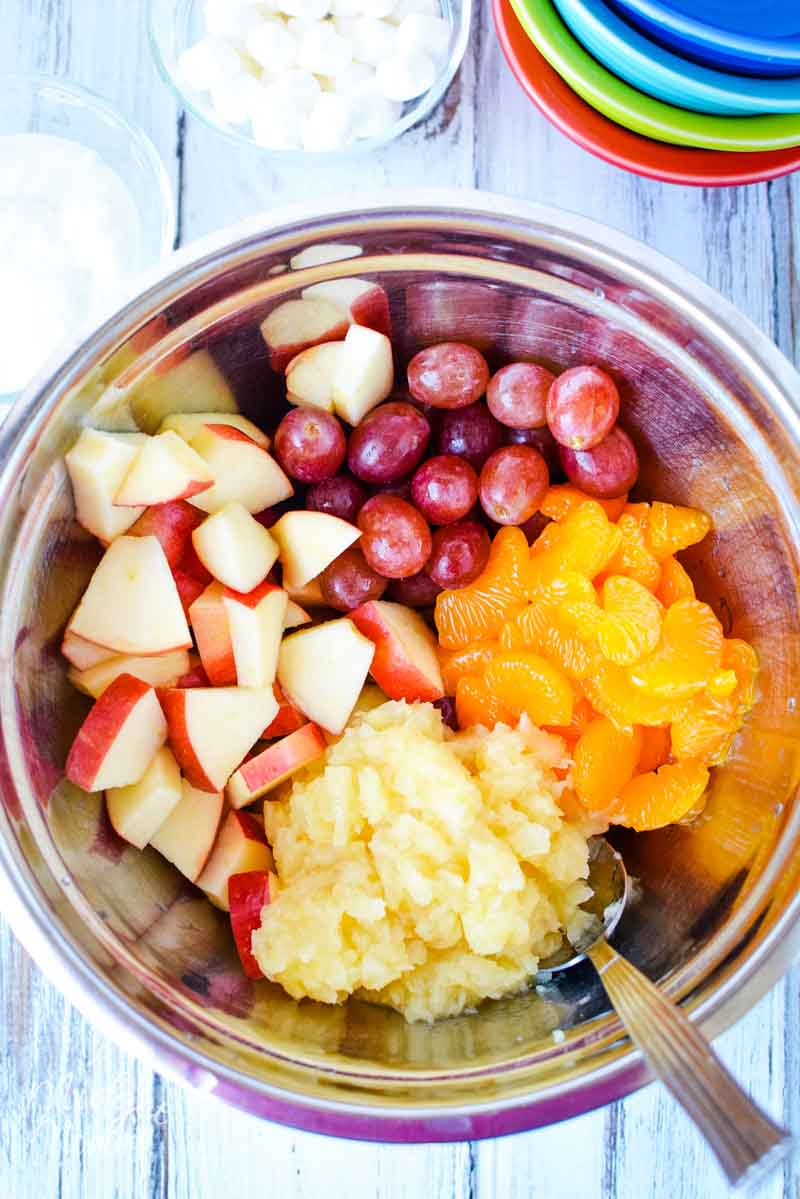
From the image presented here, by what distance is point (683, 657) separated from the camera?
1146 millimetres

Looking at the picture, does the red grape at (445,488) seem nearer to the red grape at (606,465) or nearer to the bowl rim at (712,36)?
the red grape at (606,465)

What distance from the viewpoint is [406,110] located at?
1.40 metres

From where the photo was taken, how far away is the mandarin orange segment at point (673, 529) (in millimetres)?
1200

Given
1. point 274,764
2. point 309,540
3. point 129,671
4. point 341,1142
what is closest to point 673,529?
point 309,540

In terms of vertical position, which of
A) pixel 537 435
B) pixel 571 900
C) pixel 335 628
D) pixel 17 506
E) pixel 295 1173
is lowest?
pixel 295 1173

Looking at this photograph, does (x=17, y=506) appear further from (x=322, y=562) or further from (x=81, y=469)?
(x=322, y=562)

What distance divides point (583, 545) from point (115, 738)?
1.70 feet

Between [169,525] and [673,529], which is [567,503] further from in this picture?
[169,525]

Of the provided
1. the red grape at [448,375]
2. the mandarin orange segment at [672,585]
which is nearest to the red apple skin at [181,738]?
the red grape at [448,375]

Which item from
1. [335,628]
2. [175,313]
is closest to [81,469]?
[175,313]

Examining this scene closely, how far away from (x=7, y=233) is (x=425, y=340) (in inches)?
24.3

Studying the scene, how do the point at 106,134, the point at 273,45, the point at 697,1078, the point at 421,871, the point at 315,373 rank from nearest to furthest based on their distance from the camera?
the point at 697,1078
the point at 421,871
the point at 315,373
the point at 273,45
the point at 106,134

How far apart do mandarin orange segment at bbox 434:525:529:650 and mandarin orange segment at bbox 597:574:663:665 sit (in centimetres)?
11

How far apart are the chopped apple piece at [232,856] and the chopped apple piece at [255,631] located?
0.16 metres
